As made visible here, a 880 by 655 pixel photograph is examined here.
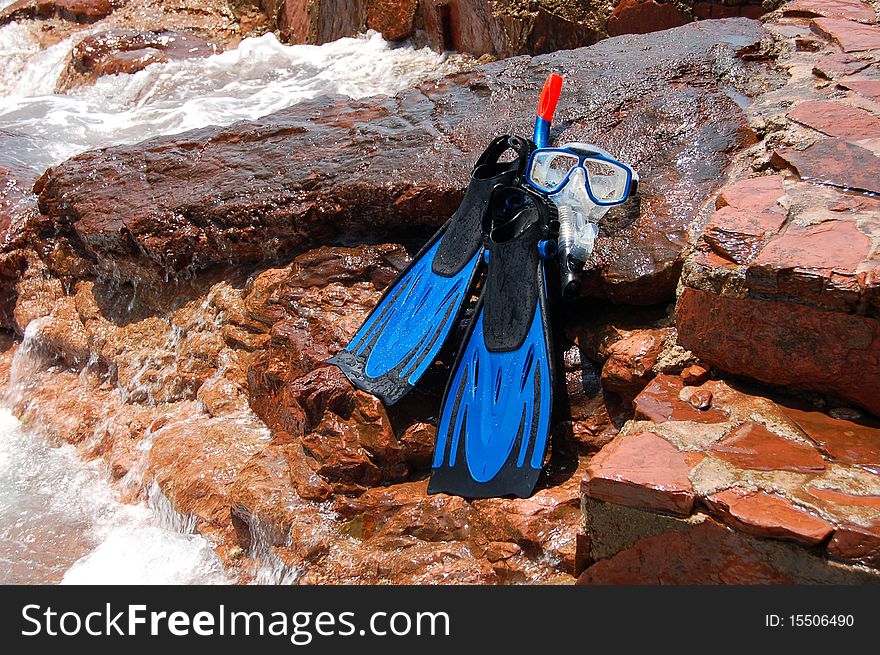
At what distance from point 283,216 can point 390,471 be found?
1331 millimetres

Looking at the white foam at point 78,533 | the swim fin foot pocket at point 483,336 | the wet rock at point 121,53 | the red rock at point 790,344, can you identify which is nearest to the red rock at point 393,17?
the wet rock at point 121,53

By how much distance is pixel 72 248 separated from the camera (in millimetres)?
4227

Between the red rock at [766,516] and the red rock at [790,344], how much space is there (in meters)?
0.48

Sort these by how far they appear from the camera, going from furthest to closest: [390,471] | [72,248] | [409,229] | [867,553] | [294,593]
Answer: [72,248] < [409,229] < [390,471] < [294,593] < [867,553]

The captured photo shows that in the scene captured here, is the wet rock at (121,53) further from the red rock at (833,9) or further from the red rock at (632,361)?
the red rock at (632,361)

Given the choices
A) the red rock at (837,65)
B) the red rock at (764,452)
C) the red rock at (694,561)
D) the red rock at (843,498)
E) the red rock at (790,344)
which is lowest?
the red rock at (694,561)

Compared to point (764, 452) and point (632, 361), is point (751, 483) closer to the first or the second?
point (764, 452)

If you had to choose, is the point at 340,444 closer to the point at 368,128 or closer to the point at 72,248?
the point at 368,128

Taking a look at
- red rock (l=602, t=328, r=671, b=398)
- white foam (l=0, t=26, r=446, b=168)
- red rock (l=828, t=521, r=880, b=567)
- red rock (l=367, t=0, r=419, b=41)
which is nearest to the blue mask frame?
red rock (l=602, t=328, r=671, b=398)

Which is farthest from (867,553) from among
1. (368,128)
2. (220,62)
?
(220,62)

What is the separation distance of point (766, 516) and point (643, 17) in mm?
4069

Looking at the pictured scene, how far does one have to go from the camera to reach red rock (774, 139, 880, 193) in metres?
2.51

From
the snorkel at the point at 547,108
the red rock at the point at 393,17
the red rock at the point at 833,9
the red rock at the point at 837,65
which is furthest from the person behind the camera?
the red rock at the point at 393,17

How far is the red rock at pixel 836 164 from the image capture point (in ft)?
8.22
